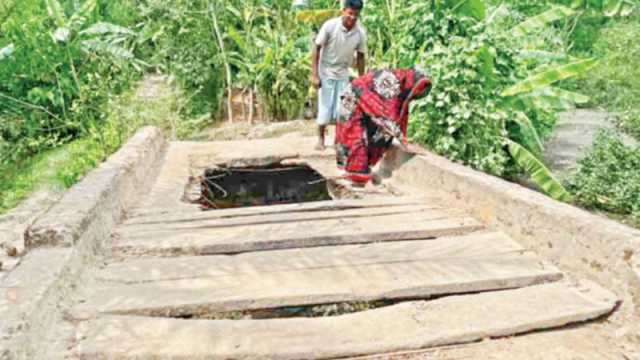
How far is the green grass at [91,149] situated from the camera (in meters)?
5.57

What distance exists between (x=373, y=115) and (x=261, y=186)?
157cm

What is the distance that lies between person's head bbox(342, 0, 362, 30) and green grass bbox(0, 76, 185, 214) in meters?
2.54

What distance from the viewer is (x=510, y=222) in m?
3.34

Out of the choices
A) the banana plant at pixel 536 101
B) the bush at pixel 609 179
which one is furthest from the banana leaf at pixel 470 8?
the bush at pixel 609 179

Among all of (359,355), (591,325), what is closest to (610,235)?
(591,325)

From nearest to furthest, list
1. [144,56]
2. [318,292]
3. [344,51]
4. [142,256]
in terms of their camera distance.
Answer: [318,292] < [142,256] < [344,51] < [144,56]

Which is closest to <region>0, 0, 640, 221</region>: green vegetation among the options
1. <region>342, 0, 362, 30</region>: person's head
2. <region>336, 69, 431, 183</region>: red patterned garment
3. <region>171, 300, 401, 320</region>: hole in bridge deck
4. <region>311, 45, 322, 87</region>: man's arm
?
<region>336, 69, 431, 183</region>: red patterned garment

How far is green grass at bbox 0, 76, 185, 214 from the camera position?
5574 mm

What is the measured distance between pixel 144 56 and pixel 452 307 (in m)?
11.0

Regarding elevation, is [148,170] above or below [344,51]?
below

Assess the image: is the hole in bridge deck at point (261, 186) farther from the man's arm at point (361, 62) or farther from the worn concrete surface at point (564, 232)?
the worn concrete surface at point (564, 232)

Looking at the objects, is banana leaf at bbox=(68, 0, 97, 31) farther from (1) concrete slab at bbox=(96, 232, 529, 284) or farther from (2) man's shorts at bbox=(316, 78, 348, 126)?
(1) concrete slab at bbox=(96, 232, 529, 284)

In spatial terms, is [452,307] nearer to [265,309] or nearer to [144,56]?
[265,309]

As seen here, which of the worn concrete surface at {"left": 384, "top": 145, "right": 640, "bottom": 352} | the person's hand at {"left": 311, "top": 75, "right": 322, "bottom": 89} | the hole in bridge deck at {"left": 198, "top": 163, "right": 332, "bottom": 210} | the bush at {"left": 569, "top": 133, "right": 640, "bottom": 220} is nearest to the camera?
the worn concrete surface at {"left": 384, "top": 145, "right": 640, "bottom": 352}
